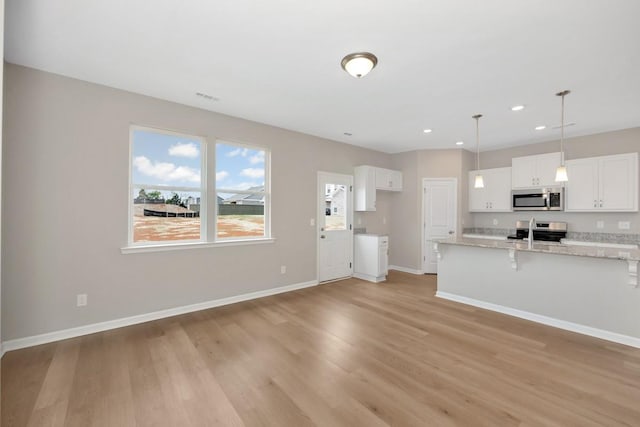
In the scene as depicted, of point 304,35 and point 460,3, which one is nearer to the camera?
point 460,3

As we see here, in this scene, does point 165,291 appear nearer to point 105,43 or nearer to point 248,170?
point 248,170

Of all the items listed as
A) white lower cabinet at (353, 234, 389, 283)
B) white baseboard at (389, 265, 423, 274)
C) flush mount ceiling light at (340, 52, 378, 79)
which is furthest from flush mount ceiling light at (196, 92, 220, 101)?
white baseboard at (389, 265, 423, 274)

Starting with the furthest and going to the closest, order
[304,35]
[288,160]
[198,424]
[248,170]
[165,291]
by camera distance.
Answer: [288,160], [248,170], [165,291], [304,35], [198,424]

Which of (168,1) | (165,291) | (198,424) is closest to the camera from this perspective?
(198,424)

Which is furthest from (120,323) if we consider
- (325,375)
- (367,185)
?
(367,185)

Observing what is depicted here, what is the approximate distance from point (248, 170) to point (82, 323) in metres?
2.71

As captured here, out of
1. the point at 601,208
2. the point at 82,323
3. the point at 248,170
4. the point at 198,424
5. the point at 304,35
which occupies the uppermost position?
the point at 304,35

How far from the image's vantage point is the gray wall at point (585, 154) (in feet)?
14.6

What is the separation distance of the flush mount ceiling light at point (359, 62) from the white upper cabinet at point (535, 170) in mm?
4226

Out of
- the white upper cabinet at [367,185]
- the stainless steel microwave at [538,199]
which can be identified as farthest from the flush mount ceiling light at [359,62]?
the stainless steel microwave at [538,199]

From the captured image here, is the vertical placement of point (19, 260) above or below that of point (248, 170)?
below

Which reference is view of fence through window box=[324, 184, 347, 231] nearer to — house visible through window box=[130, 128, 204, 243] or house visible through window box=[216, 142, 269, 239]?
house visible through window box=[216, 142, 269, 239]

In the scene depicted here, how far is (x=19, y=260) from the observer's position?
2736mm

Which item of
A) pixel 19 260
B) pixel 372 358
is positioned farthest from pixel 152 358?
pixel 372 358
